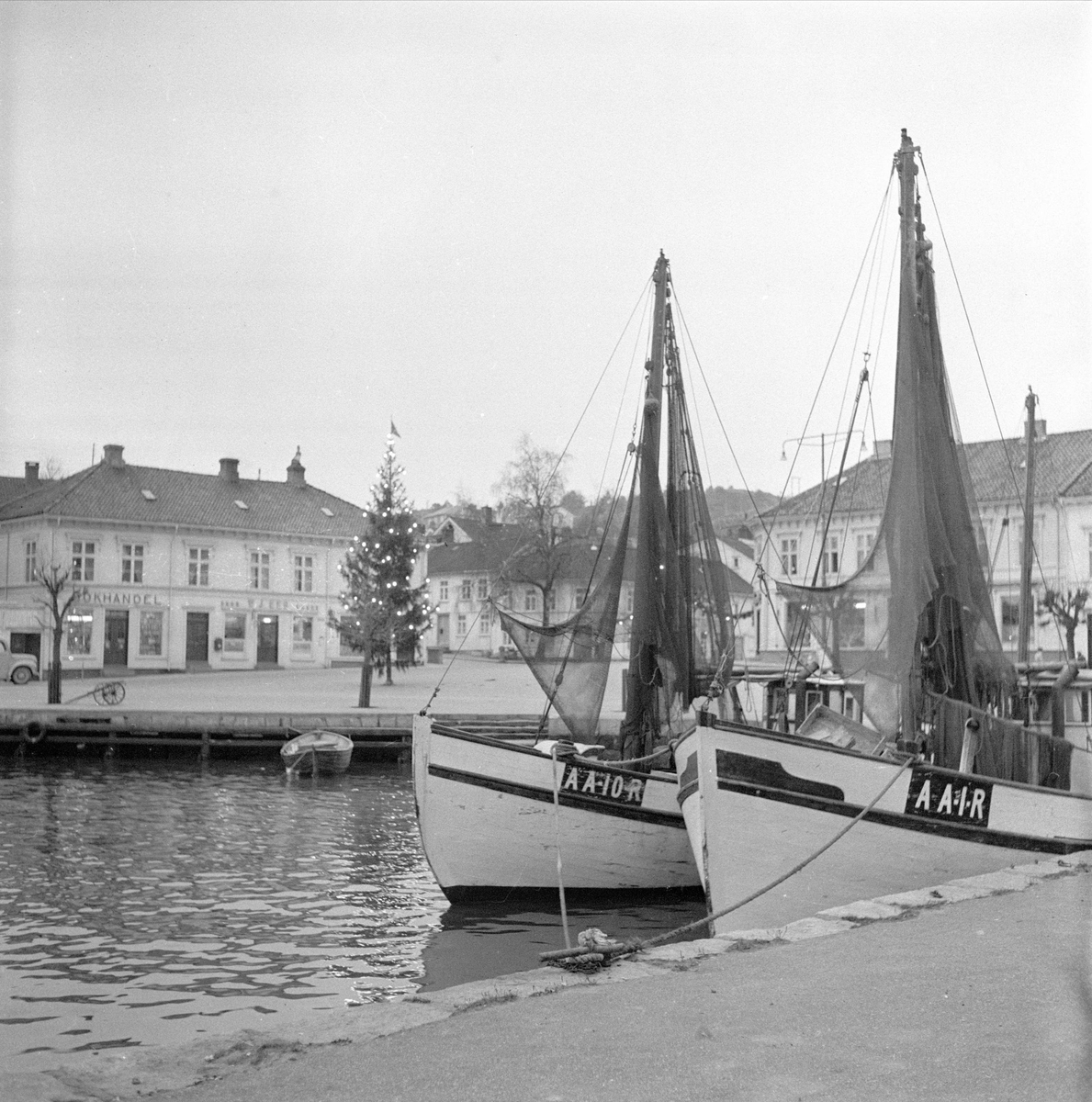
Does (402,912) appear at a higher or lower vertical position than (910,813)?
lower

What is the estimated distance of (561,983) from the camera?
22.2ft

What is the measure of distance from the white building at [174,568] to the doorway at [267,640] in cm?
5

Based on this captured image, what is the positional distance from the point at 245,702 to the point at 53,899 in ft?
78.4

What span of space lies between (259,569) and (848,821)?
166 ft

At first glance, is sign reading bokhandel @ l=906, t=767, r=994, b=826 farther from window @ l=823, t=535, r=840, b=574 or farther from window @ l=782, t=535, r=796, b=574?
window @ l=782, t=535, r=796, b=574

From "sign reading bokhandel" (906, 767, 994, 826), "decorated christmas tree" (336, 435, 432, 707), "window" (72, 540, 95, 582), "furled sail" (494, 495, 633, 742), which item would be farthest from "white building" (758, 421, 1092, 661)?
"sign reading bokhandel" (906, 767, 994, 826)

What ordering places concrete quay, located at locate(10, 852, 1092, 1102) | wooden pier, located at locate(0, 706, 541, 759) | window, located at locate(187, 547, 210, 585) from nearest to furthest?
concrete quay, located at locate(10, 852, 1092, 1102) < wooden pier, located at locate(0, 706, 541, 759) < window, located at locate(187, 547, 210, 585)

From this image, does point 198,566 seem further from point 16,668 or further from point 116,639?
point 16,668

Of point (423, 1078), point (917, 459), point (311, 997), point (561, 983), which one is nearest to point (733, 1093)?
point (423, 1078)

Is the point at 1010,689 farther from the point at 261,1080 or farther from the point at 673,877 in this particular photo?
the point at 261,1080

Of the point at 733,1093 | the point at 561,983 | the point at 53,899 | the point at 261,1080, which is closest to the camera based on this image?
the point at 733,1093

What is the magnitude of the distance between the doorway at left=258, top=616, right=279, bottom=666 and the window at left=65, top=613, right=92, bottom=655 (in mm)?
8038

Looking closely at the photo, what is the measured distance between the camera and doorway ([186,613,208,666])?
57.0 metres

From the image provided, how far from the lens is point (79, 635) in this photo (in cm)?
5372
